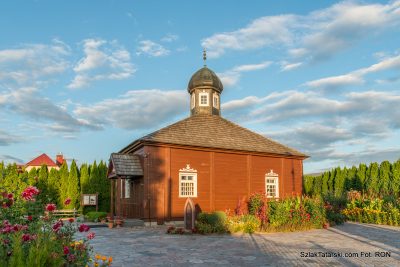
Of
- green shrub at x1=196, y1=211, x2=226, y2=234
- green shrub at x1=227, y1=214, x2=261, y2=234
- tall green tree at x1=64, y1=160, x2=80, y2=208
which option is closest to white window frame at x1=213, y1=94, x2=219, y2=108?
tall green tree at x1=64, y1=160, x2=80, y2=208

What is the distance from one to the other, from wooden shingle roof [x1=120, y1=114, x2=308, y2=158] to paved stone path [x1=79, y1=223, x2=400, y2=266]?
6.31 m

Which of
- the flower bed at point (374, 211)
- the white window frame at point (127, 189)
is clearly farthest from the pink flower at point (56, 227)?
the flower bed at point (374, 211)

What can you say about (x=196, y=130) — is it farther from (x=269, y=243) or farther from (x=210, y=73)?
(x=269, y=243)

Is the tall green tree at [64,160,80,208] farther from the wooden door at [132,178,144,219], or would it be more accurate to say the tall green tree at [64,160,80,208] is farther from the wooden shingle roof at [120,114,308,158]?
the wooden door at [132,178,144,219]

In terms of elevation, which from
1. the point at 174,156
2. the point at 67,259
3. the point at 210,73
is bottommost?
the point at 67,259

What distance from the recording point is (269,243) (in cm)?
1091

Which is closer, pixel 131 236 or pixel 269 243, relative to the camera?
pixel 269 243

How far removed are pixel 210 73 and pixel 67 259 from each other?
65.9 ft

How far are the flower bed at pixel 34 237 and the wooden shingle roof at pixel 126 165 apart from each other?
410 inches

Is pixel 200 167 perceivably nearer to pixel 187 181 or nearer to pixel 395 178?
pixel 187 181

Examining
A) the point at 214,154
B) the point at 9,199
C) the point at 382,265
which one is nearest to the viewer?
the point at 9,199

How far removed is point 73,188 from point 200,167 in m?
10.6

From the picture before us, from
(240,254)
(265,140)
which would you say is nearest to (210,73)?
(265,140)

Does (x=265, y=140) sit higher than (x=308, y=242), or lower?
higher
